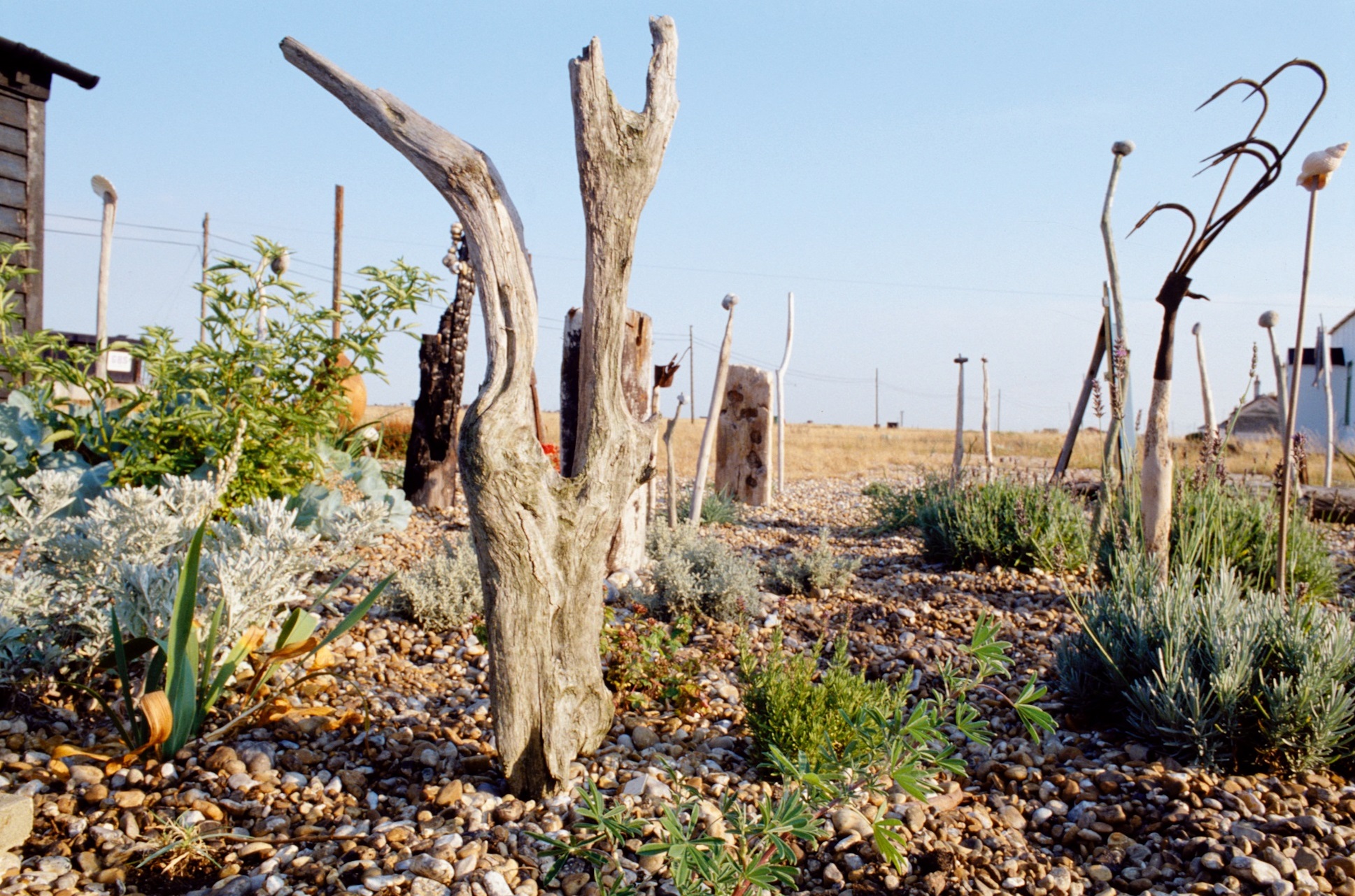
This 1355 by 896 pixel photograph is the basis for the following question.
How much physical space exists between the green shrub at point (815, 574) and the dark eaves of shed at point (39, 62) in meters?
7.97

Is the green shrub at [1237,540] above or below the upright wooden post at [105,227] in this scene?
below

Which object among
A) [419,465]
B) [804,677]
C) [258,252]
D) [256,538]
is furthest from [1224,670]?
[419,465]

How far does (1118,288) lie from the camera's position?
200 inches

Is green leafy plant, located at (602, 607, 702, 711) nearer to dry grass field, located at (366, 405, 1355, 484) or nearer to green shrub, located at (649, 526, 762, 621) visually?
green shrub, located at (649, 526, 762, 621)

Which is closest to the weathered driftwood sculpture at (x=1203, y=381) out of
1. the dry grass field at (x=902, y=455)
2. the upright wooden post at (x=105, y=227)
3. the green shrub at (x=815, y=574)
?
the dry grass field at (x=902, y=455)

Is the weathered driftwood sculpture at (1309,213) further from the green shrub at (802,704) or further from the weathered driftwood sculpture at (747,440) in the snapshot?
the weathered driftwood sculpture at (747,440)

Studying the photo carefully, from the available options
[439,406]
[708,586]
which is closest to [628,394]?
[708,586]

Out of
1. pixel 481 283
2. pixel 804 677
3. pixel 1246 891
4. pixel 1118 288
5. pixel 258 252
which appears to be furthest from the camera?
pixel 1118 288

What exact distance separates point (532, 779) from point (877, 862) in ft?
3.26

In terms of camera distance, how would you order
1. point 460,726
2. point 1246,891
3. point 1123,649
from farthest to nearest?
point 1123,649 < point 460,726 < point 1246,891

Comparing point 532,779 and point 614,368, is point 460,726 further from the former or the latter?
point 614,368

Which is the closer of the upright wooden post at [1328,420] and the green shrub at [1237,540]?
the green shrub at [1237,540]

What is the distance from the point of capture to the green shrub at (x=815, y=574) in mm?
5027

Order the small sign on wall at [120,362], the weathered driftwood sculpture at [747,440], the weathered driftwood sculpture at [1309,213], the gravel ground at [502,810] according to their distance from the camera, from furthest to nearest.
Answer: the small sign on wall at [120,362] < the weathered driftwood sculpture at [747,440] < the weathered driftwood sculpture at [1309,213] < the gravel ground at [502,810]
